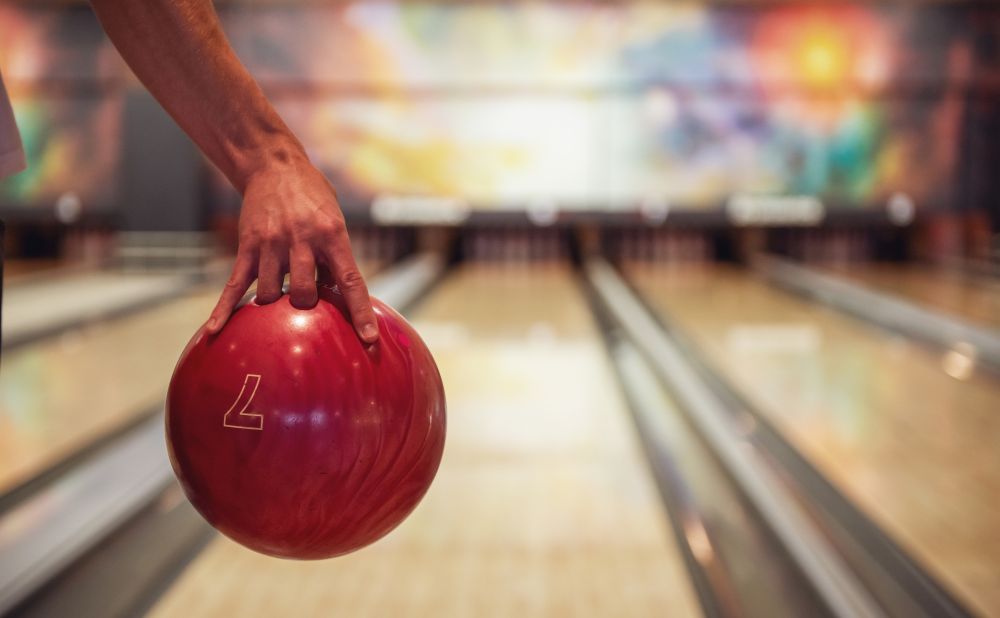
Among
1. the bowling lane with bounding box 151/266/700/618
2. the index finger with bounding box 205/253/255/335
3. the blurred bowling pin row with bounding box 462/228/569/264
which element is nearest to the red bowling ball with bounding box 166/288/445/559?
the index finger with bounding box 205/253/255/335

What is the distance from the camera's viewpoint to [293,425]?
94 cm

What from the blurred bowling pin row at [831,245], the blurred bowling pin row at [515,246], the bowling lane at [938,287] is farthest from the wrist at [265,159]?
the blurred bowling pin row at [831,245]

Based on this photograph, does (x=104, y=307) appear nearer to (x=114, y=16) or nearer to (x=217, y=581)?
(x=217, y=581)

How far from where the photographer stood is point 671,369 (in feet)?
11.3

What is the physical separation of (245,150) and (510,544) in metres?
1.21

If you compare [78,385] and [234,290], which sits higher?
[234,290]

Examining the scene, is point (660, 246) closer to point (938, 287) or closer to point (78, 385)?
point (938, 287)

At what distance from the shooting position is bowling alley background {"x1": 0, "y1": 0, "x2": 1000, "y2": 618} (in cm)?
183

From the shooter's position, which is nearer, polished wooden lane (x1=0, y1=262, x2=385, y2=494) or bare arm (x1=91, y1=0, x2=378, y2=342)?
bare arm (x1=91, y1=0, x2=378, y2=342)

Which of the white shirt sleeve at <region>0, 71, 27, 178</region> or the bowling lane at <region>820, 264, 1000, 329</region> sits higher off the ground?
the white shirt sleeve at <region>0, 71, 27, 178</region>

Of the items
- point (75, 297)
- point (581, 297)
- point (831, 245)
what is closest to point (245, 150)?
point (75, 297)

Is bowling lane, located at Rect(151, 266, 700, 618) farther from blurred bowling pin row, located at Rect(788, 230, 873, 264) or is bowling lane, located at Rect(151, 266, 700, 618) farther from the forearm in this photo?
blurred bowling pin row, located at Rect(788, 230, 873, 264)

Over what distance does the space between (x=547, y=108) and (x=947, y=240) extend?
9.38 feet

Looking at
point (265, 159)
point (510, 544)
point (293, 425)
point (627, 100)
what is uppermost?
point (627, 100)
